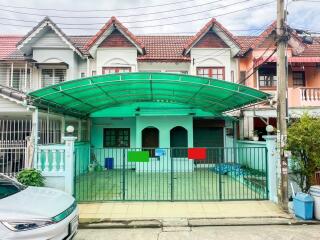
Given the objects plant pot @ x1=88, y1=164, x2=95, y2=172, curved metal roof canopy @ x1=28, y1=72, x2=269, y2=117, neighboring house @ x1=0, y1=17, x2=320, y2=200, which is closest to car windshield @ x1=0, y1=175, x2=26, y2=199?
curved metal roof canopy @ x1=28, y1=72, x2=269, y2=117

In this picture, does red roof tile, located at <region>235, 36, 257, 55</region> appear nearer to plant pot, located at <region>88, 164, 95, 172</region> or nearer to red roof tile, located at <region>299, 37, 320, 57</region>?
red roof tile, located at <region>299, 37, 320, 57</region>

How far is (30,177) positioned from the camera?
7875 millimetres

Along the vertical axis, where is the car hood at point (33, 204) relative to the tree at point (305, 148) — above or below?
below

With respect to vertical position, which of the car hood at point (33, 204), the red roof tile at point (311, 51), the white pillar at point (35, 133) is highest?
the red roof tile at point (311, 51)

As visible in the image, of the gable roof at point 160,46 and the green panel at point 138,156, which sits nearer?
the green panel at point 138,156

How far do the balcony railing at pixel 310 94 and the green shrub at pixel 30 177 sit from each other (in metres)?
12.6

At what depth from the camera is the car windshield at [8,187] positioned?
16.1 ft

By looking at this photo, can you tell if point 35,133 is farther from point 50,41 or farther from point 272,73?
point 272,73

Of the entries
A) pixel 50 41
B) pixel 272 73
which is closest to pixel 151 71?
pixel 50 41

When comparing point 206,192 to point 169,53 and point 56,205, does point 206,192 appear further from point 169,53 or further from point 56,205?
point 169,53

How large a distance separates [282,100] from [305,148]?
4.55ft

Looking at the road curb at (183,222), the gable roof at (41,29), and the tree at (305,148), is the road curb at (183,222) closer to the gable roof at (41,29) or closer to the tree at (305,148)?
the tree at (305,148)

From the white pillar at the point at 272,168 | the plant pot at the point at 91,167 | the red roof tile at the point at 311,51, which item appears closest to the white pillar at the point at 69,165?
the plant pot at the point at 91,167

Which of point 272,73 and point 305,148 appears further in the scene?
point 272,73
